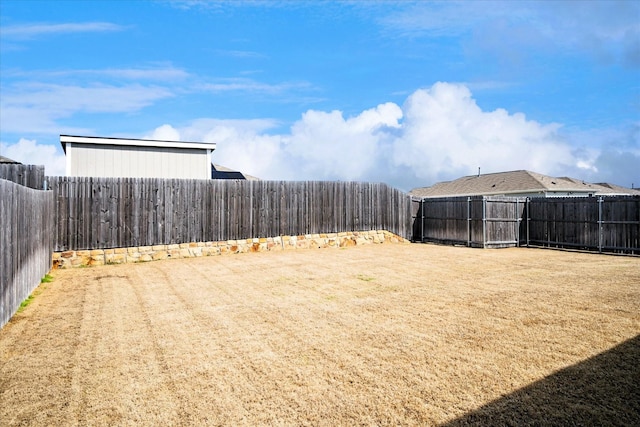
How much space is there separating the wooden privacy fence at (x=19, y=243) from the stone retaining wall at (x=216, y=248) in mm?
1984

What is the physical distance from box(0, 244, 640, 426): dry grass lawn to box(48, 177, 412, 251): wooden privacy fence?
142 inches

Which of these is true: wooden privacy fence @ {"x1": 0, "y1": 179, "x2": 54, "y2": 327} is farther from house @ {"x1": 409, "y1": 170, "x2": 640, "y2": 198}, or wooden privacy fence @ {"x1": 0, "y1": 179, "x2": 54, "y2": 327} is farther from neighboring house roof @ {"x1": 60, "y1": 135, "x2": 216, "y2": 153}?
house @ {"x1": 409, "y1": 170, "x2": 640, "y2": 198}

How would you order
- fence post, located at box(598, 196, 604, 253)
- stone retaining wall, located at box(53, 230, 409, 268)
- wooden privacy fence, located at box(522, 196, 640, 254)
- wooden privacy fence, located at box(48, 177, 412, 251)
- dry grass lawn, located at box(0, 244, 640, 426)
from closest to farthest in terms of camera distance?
dry grass lawn, located at box(0, 244, 640, 426), stone retaining wall, located at box(53, 230, 409, 268), wooden privacy fence, located at box(48, 177, 412, 251), wooden privacy fence, located at box(522, 196, 640, 254), fence post, located at box(598, 196, 604, 253)

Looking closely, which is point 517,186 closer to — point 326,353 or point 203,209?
point 203,209

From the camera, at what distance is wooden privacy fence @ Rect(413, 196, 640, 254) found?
1459 cm

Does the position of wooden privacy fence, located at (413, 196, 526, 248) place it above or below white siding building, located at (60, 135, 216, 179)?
below

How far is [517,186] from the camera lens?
92.6ft

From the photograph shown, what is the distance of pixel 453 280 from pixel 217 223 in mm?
8458

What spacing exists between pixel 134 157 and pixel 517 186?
79.1 ft

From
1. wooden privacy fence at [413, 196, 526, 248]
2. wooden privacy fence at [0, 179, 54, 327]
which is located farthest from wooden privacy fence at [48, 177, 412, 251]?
wooden privacy fence at [413, 196, 526, 248]

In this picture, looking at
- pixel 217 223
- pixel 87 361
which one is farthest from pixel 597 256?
pixel 87 361

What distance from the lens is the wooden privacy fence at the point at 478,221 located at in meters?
16.8

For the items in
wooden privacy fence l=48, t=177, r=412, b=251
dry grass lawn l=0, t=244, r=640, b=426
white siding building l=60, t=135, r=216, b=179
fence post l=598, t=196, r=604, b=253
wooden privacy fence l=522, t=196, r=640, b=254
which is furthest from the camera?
fence post l=598, t=196, r=604, b=253

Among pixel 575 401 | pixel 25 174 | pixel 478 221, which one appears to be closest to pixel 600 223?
pixel 478 221
